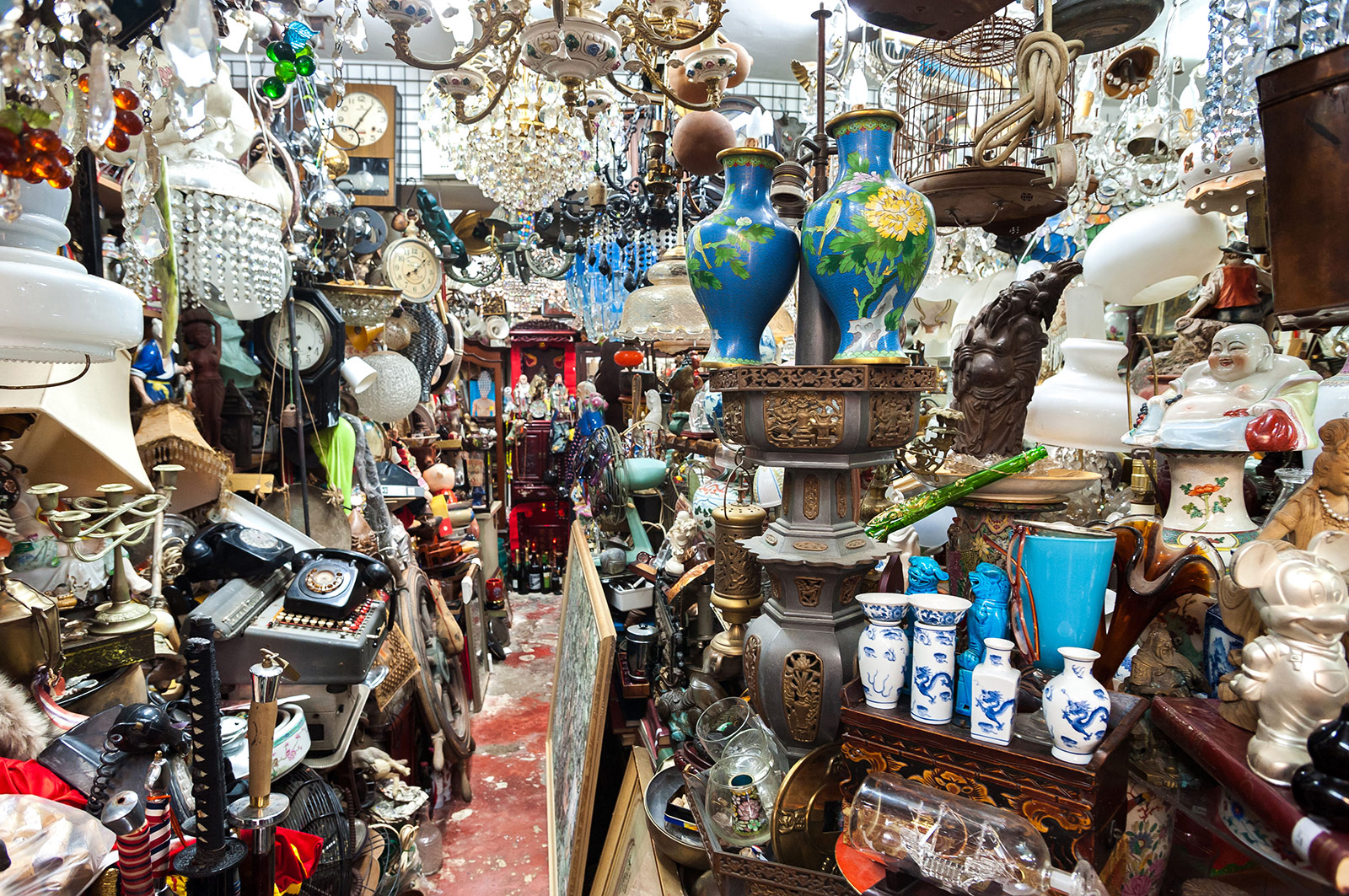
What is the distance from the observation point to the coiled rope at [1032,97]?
1.16 meters

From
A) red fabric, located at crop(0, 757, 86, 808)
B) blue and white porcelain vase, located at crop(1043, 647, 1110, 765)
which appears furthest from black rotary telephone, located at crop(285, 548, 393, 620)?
blue and white porcelain vase, located at crop(1043, 647, 1110, 765)

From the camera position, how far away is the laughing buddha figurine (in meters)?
1.11

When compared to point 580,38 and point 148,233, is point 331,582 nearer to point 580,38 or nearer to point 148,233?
point 148,233

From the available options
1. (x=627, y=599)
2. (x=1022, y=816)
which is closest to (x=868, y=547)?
(x=1022, y=816)

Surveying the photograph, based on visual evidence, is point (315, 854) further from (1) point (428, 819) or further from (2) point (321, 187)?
(2) point (321, 187)

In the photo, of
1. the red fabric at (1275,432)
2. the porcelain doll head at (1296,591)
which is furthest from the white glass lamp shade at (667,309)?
the porcelain doll head at (1296,591)

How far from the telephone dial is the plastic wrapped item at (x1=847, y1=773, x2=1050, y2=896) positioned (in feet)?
6.07

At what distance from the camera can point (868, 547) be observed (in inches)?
52.5

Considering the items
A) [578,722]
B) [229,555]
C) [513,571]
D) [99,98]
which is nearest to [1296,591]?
[99,98]

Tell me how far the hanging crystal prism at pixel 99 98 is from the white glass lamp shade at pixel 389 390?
2.78 metres

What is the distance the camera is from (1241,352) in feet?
3.99

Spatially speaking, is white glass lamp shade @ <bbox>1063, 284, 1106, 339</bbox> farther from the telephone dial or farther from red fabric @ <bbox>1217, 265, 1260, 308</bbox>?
the telephone dial

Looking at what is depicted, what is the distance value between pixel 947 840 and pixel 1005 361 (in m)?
0.79

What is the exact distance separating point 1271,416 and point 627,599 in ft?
6.78
